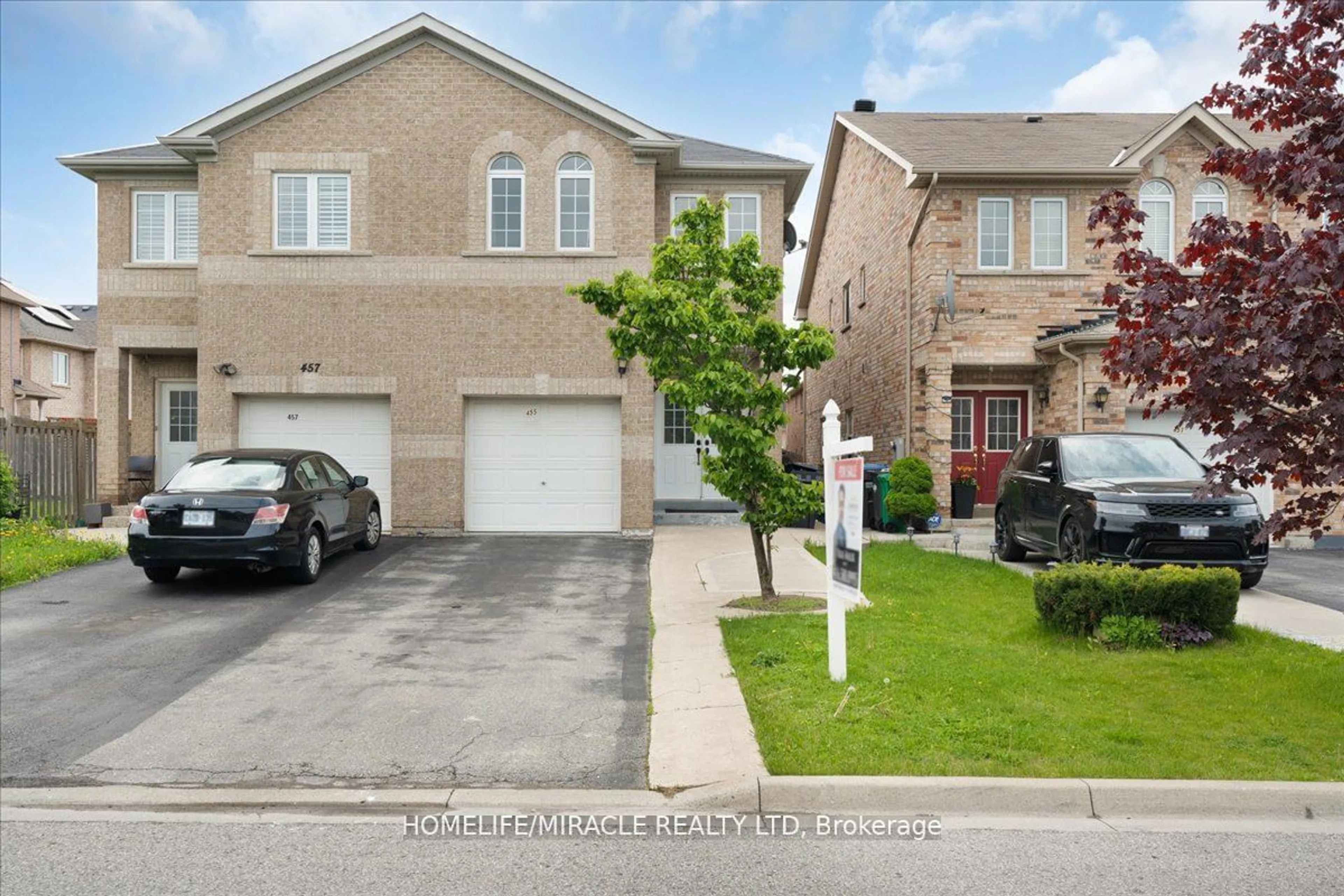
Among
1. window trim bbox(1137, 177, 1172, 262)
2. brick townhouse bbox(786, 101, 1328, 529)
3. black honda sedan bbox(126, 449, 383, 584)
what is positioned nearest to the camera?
black honda sedan bbox(126, 449, 383, 584)

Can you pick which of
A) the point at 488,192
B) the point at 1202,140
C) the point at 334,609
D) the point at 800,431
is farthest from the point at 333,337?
the point at 800,431

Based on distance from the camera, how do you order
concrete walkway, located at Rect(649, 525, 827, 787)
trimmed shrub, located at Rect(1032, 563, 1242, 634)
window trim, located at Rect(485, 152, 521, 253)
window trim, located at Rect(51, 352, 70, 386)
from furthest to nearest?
window trim, located at Rect(51, 352, 70, 386), window trim, located at Rect(485, 152, 521, 253), trimmed shrub, located at Rect(1032, 563, 1242, 634), concrete walkway, located at Rect(649, 525, 827, 787)

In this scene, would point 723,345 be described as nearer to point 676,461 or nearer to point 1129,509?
point 1129,509

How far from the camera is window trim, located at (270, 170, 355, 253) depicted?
1570 cm

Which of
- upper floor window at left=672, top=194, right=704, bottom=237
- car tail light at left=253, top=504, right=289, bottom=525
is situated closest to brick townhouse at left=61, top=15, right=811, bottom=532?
upper floor window at left=672, top=194, right=704, bottom=237

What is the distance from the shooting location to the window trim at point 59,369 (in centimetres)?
3488

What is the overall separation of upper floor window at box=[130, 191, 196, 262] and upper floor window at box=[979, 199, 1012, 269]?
14.0 m

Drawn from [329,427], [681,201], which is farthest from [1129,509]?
[329,427]

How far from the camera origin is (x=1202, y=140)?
16.8 metres

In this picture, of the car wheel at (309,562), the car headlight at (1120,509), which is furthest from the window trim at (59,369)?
the car headlight at (1120,509)

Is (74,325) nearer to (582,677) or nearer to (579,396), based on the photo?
(579,396)

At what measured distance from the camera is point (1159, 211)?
16906mm

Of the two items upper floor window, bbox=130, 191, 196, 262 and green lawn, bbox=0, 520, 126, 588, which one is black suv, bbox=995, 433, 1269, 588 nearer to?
green lawn, bbox=0, 520, 126, 588

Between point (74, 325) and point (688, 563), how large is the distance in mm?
34674
